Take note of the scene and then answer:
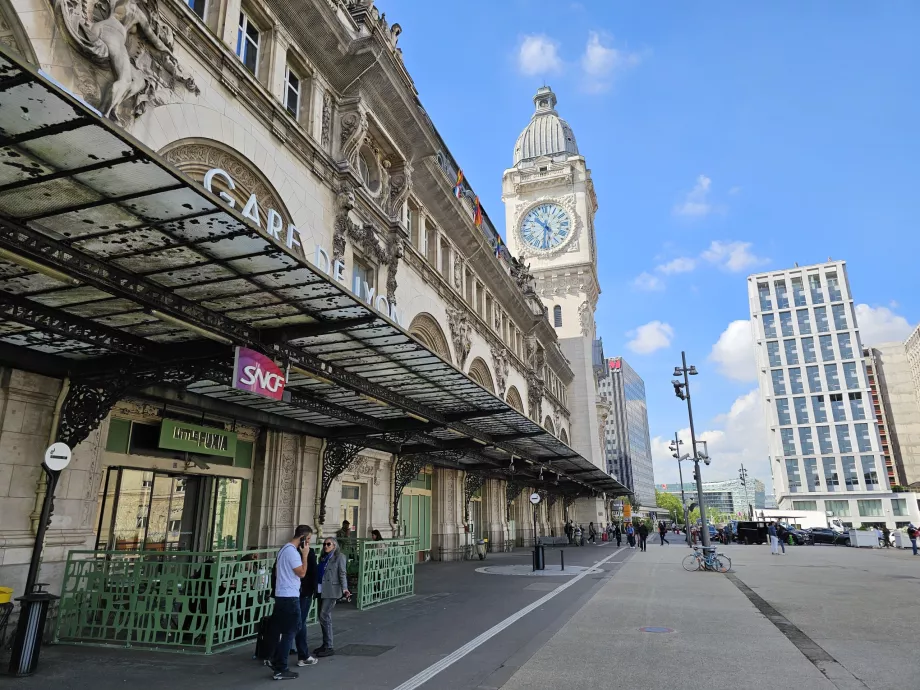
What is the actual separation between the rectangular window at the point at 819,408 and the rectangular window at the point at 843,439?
2410 mm

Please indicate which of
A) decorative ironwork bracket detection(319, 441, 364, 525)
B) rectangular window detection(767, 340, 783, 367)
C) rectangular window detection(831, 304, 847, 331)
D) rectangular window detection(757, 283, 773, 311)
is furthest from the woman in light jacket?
rectangular window detection(757, 283, 773, 311)

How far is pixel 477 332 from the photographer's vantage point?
28.8 metres

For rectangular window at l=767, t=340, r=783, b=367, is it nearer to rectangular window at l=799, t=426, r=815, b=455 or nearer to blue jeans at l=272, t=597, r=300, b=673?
rectangular window at l=799, t=426, r=815, b=455

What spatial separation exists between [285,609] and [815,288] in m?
109

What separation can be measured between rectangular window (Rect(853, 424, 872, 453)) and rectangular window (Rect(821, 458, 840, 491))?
4.06m

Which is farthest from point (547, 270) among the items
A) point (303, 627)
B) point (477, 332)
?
point (303, 627)

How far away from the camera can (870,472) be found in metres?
86.4

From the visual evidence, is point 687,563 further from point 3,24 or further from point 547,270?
point 547,270

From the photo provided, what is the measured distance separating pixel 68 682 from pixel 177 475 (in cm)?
645

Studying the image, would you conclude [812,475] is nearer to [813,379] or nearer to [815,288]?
[813,379]

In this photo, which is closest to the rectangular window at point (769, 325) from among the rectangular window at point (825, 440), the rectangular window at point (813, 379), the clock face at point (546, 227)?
the rectangular window at point (813, 379)

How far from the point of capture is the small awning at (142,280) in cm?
509

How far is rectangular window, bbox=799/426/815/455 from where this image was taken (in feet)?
301

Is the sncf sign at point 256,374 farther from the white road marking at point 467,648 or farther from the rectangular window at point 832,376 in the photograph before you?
the rectangular window at point 832,376
